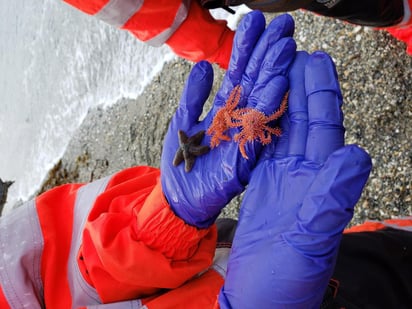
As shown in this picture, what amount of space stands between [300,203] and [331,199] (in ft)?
0.38

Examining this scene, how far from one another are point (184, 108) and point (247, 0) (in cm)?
77

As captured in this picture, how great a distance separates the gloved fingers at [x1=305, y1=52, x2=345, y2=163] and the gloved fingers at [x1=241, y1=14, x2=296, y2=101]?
3.5 inches

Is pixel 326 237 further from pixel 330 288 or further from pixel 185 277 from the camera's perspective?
pixel 185 277

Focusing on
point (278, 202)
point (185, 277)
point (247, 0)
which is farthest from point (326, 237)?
point (247, 0)

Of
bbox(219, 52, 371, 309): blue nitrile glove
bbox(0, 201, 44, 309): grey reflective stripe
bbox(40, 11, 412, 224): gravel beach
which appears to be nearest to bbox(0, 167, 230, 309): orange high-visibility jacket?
bbox(0, 201, 44, 309): grey reflective stripe

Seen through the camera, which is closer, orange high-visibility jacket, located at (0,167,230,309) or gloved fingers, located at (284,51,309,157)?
gloved fingers, located at (284,51,309,157)

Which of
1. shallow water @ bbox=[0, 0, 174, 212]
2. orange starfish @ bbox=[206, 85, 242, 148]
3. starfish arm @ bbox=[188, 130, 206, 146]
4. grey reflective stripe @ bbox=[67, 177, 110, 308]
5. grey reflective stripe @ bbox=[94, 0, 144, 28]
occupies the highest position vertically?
grey reflective stripe @ bbox=[94, 0, 144, 28]

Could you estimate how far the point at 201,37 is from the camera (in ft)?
7.64

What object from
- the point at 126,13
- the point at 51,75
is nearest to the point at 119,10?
the point at 126,13

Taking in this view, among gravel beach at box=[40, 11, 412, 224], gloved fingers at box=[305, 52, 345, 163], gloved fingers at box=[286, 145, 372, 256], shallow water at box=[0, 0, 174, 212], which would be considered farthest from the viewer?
shallow water at box=[0, 0, 174, 212]

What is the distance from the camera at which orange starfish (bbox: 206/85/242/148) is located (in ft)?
4.17

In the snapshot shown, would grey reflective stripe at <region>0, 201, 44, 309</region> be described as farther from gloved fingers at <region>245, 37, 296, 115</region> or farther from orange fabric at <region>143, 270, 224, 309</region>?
gloved fingers at <region>245, 37, 296, 115</region>

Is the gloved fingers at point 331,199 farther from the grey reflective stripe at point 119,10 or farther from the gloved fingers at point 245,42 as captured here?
the grey reflective stripe at point 119,10

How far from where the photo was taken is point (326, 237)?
0.94 m
